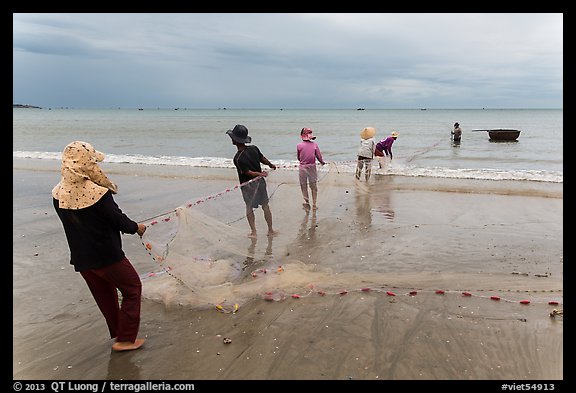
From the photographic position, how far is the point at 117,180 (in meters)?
12.7

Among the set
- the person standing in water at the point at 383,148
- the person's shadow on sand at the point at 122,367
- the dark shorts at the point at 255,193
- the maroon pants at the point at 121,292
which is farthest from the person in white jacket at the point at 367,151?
the person's shadow on sand at the point at 122,367

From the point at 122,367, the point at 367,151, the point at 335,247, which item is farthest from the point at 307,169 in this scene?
the point at 122,367

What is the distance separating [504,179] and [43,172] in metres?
14.4

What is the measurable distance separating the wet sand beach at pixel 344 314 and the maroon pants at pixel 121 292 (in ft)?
0.64

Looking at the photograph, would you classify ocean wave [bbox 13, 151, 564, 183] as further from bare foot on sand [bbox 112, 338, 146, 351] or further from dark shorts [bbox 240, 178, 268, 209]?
bare foot on sand [bbox 112, 338, 146, 351]

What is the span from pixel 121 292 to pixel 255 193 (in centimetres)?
310

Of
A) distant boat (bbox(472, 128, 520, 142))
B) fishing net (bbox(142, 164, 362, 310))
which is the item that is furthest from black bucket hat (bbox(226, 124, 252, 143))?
distant boat (bbox(472, 128, 520, 142))

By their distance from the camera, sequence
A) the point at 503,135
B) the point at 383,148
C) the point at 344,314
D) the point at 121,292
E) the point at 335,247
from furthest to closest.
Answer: the point at 503,135, the point at 383,148, the point at 335,247, the point at 344,314, the point at 121,292

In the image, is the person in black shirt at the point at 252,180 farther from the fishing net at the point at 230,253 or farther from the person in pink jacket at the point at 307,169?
the person in pink jacket at the point at 307,169

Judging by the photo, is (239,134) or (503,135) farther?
(503,135)

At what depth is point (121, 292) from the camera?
3.50 m

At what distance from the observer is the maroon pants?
3.42 meters

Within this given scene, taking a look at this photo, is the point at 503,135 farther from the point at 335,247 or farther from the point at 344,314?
the point at 344,314
